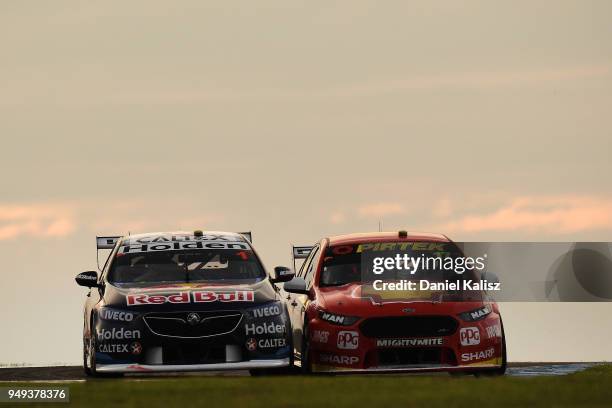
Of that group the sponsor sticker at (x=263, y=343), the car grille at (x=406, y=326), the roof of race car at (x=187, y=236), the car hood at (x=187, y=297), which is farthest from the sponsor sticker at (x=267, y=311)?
the roof of race car at (x=187, y=236)

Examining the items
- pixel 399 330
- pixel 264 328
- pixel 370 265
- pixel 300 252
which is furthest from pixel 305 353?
pixel 300 252

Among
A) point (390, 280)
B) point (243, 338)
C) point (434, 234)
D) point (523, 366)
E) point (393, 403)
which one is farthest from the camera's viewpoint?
point (523, 366)

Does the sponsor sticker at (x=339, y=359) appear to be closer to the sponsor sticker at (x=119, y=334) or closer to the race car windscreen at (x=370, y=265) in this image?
the race car windscreen at (x=370, y=265)

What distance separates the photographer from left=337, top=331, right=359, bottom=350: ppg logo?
A: 18.7m

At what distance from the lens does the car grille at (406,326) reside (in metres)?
18.7

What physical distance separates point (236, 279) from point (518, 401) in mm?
6200

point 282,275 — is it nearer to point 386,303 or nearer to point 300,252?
point 386,303

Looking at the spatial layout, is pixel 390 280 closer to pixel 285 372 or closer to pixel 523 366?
pixel 285 372

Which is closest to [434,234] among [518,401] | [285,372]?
[285,372]

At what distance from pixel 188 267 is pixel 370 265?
2180mm

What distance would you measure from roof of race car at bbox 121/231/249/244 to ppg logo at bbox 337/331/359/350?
2.68 meters

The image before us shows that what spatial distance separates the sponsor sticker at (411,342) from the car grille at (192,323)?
5.31ft

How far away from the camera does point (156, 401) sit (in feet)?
47.7

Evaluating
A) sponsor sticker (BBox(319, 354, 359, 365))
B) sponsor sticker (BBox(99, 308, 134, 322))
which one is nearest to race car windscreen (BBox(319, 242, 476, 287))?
sponsor sticker (BBox(319, 354, 359, 365))
